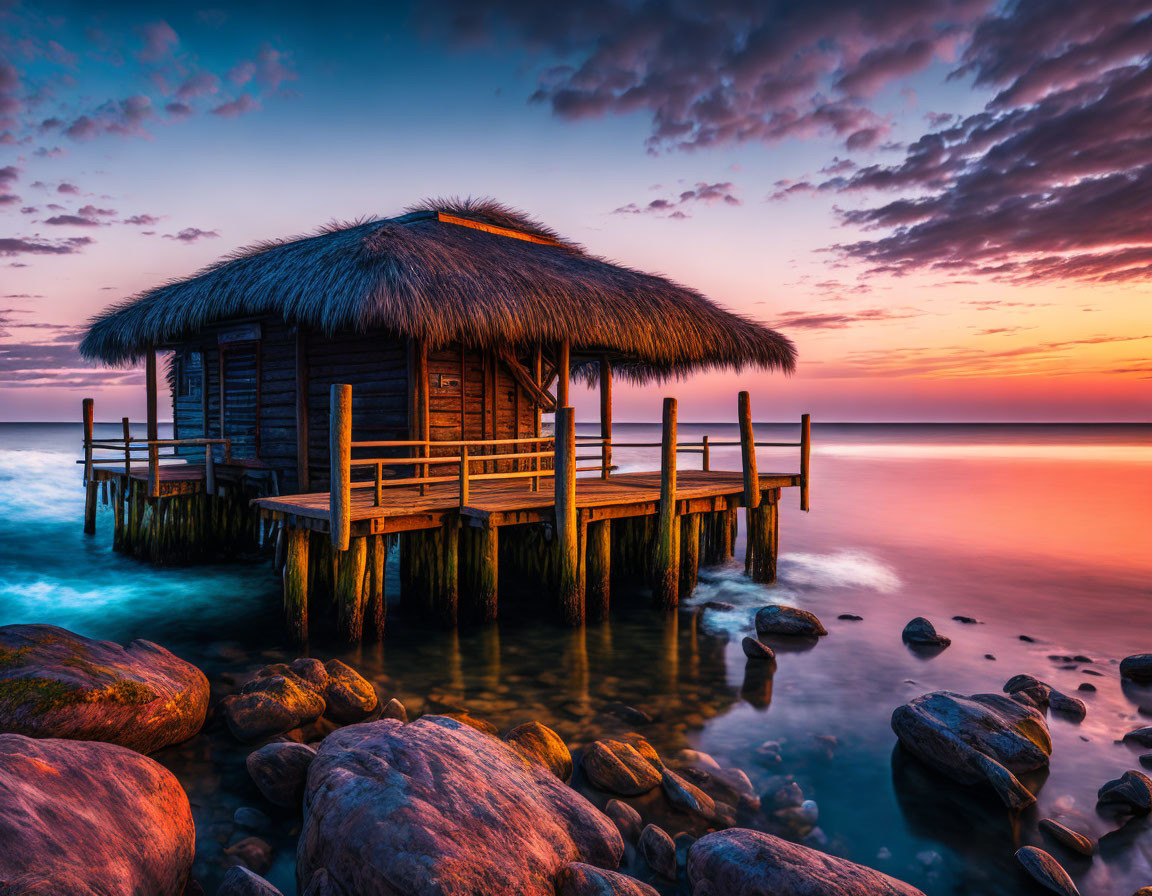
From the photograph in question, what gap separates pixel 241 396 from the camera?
12.4 metres

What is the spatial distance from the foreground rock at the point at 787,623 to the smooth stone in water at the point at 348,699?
17.5ft

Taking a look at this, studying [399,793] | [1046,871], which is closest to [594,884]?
[399,793]

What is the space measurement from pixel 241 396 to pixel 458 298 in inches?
224

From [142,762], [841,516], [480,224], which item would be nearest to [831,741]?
[142,762]

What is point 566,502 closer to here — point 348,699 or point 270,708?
point 348,699

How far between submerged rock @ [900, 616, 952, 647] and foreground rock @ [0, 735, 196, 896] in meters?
8.60

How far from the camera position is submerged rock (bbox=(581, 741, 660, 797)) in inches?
187

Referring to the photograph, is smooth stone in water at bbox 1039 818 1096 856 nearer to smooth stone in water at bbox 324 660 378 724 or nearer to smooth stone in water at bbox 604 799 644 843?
smooth stone in water at bbox 604 799 644 843

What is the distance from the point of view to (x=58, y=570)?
1275cm

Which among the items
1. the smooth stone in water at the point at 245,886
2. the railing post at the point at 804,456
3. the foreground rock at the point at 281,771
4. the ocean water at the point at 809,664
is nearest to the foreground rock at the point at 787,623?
the ocean water at the point at 809,664

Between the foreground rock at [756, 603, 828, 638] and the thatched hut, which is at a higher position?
the thatched hut

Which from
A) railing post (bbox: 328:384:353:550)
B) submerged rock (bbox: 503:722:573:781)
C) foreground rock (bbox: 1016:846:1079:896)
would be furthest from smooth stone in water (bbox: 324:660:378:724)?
foreground rock (bbox: 1016:846:1079:896)

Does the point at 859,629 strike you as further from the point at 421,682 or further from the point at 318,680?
the point at 318,680

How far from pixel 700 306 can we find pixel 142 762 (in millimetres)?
10903
